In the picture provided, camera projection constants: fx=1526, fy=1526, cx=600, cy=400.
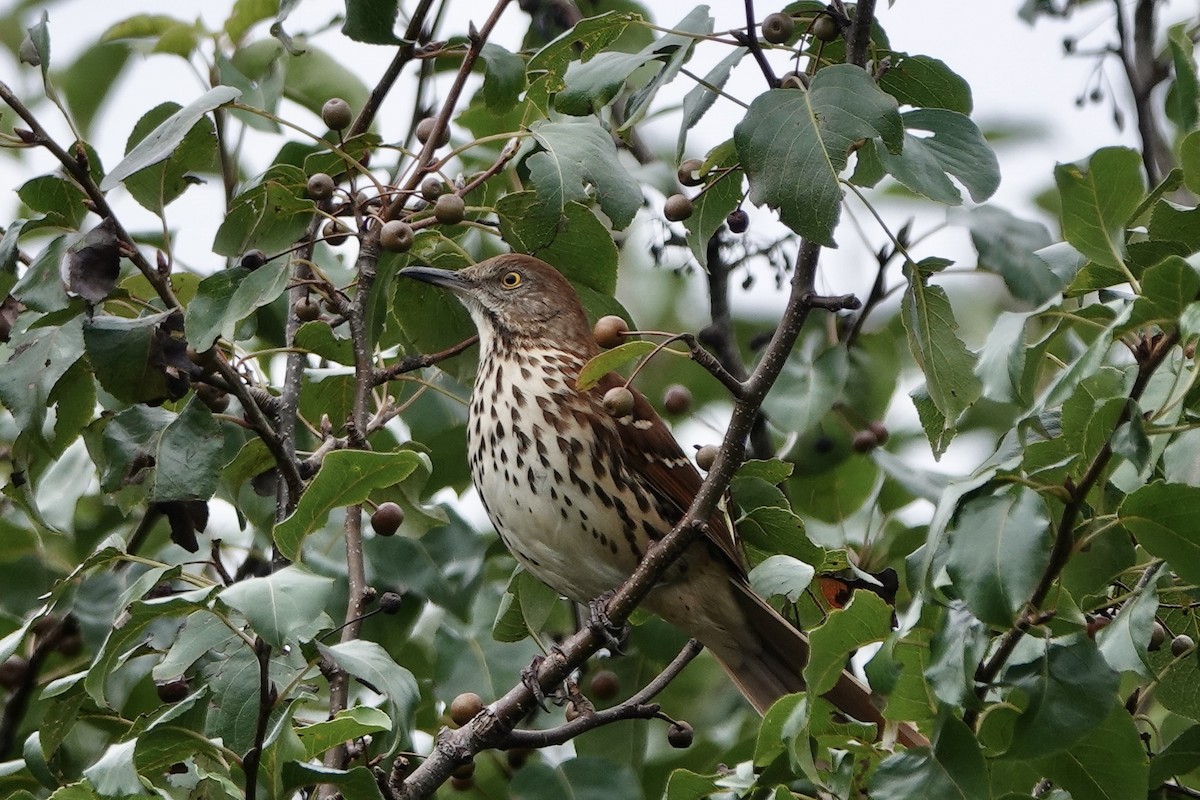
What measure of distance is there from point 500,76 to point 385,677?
1479 mm

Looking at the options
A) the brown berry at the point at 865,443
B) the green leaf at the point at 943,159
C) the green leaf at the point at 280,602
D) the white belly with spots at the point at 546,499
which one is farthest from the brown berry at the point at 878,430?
the green leaf at the point at 280,602

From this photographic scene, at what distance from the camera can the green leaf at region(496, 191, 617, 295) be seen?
10.5 ft

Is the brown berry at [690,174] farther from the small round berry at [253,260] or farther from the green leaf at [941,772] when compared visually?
the green leaf at [941,772]

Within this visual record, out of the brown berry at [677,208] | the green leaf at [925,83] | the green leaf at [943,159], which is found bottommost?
the brown berry at [677,208]

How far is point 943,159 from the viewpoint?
256 centimetres

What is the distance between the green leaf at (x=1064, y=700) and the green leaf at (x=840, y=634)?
0.22m

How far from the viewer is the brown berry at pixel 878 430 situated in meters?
4.07

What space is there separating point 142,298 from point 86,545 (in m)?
0.87

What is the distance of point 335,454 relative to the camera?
2.42 m

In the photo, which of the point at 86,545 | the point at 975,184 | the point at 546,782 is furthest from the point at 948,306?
the point at 86,545

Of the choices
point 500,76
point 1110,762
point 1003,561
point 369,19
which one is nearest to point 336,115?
point 369,19

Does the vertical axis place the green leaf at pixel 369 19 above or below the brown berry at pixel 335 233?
above

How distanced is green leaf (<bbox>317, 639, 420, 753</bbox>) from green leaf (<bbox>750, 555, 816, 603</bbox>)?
0.61 metres

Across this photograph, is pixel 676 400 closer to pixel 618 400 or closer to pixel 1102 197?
pixel 618 400
